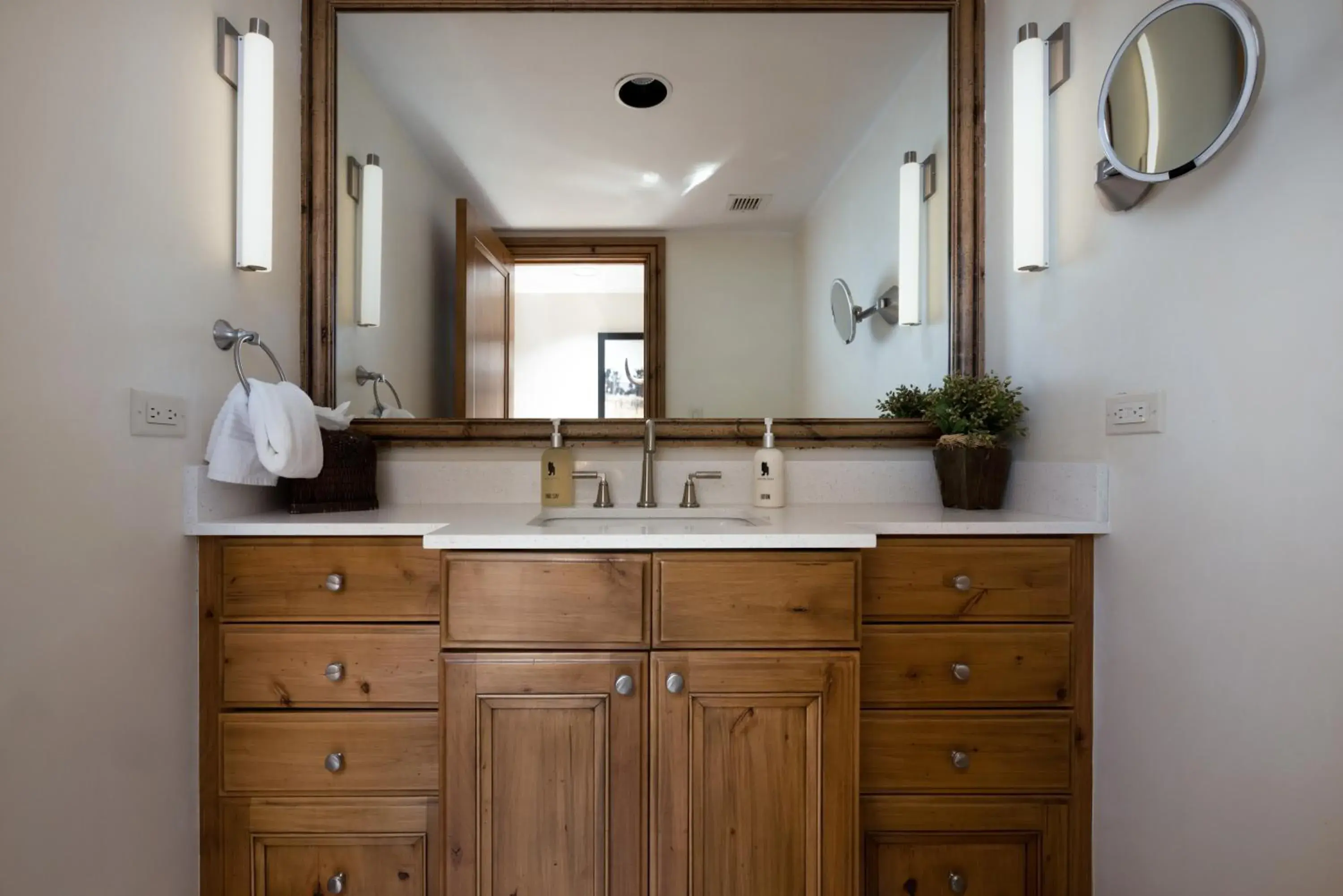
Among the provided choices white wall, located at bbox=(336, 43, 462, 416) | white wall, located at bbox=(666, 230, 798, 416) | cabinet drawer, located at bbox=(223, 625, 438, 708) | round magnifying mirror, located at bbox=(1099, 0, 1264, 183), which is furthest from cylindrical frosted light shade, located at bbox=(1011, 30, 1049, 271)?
cabinet drawer, located at bbox=(223, 625, 438, 708)

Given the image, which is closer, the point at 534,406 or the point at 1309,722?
the point at 1309,722

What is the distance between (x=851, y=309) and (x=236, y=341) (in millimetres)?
1366

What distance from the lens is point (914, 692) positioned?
124 cm

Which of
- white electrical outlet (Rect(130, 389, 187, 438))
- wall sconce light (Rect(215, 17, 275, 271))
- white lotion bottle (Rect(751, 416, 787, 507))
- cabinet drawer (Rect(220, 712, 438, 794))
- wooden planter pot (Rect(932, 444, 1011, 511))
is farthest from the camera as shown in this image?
white lotion bottle (Rect(751, 416, 787, 507))

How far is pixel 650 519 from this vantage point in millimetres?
1513

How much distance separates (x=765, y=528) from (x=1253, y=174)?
0.88 m

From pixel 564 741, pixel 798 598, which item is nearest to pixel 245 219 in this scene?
pixel 564 741

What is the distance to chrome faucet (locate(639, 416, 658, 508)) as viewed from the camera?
1567 mm

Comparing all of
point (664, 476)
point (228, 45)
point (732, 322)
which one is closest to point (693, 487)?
point (664, 476)

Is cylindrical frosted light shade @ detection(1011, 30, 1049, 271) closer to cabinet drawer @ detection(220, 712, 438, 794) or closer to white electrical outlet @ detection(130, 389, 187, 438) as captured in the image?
cabinet drawer @ detection(220, 712, 438, 794)

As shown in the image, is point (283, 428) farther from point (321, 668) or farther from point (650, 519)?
point (650, 519)

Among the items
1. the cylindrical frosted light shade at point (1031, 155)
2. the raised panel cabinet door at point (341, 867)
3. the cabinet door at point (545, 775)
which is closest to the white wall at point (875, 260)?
the cylindrical frosted light shade at point (1031, 155)

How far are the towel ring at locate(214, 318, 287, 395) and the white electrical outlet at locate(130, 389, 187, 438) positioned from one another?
0.11m

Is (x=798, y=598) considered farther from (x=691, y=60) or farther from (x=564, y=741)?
(x=691, y=60)
